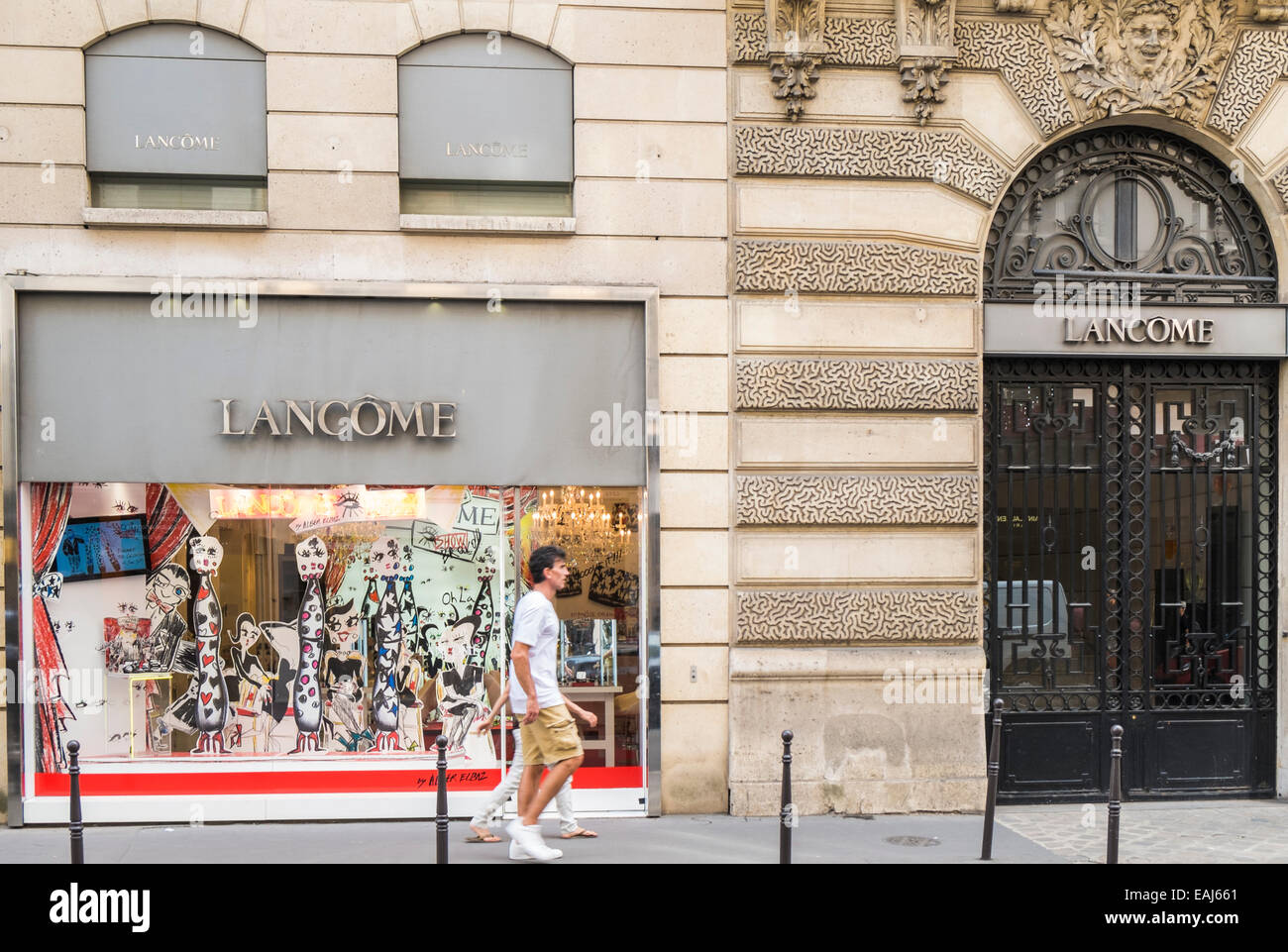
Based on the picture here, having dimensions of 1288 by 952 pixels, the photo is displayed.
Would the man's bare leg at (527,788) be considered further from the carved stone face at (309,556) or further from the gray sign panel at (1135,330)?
the gray sign panel at (1135,330)

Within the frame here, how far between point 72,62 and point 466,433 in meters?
4.59

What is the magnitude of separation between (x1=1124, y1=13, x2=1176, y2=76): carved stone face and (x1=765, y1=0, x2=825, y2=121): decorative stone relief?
2954 millimetres

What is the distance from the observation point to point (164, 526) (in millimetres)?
9938

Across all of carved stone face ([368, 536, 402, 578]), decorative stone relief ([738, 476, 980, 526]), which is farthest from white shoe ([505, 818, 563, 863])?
decorative stone relief ([738, 476, 980, 526])

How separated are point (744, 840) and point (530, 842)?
75.3 inches

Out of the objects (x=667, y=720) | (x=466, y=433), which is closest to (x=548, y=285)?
(x=466, y=433)

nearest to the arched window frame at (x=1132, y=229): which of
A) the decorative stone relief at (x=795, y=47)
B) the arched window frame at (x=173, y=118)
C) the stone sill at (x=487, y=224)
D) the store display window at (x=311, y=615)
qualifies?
the decorative stone relief at (x=795, y=47)

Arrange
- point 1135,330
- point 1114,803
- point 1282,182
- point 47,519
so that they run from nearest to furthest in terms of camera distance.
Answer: point 1114,803 < point 47,519 < point 1135,330 < point 1282,182

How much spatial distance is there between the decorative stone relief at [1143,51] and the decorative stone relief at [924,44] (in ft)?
3.42

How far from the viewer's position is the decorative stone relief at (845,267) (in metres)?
10.1

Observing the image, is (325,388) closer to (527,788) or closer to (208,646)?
(208,646)

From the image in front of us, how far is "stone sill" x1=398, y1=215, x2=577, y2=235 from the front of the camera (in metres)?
9.88

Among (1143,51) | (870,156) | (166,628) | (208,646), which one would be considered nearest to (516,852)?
(208,646)

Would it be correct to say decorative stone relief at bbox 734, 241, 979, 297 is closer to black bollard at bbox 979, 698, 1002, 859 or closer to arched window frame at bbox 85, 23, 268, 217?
black bollard at bbox 979, 698, 1002, 859
